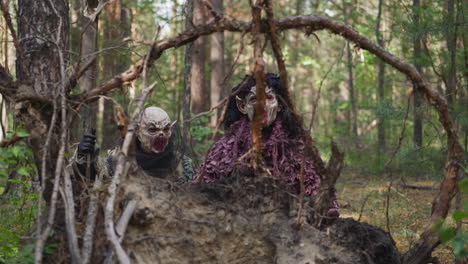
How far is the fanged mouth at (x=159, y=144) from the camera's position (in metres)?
4.93

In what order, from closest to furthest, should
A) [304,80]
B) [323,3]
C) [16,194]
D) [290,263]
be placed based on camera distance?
[290,263] < [16,194] < [323,3] < [304,80]

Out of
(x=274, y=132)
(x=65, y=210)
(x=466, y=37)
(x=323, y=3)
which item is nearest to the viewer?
(x=65, y=210)

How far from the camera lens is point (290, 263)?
11.2ft

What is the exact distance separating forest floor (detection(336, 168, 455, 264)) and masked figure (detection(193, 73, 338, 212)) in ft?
2.08

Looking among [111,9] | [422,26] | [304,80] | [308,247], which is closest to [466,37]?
[422,26]

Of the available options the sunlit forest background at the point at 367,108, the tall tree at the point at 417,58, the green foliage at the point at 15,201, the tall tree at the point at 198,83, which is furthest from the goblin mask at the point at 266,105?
the tall tree at the point at 198,83

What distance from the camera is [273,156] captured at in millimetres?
4145

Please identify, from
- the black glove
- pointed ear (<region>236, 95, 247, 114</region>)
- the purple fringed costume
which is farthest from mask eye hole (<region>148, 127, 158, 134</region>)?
pointed ear (<region>236, 95, 247, 114</region>)

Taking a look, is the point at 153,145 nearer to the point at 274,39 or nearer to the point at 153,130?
the point at 153,130

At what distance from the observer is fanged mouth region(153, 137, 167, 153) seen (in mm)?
4930

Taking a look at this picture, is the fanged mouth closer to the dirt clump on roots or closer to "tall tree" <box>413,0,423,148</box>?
the dirt clump on roots

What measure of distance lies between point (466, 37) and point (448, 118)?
479 cm

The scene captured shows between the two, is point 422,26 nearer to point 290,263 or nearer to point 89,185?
point 290,263

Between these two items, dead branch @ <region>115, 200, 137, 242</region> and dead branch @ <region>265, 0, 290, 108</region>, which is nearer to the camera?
dead branch @ <region>115, 200, 137, 242</region>
